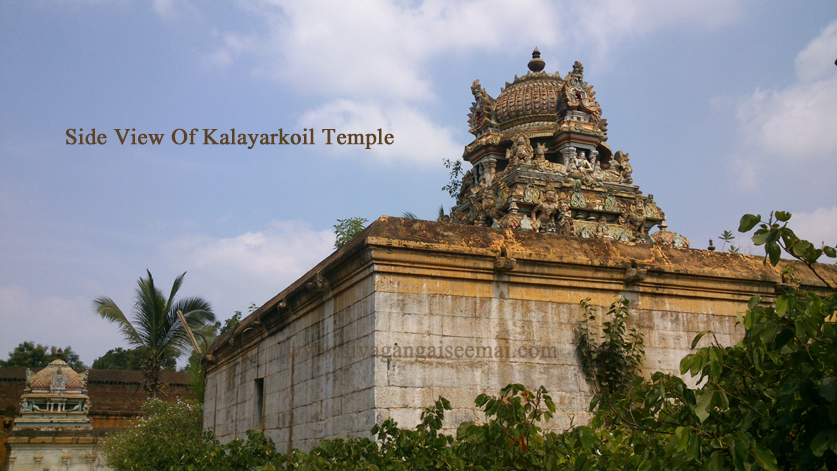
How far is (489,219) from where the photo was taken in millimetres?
23734

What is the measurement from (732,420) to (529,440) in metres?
1.74

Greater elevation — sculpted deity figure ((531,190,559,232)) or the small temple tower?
sculpted deity figure ((531,190,559,232))

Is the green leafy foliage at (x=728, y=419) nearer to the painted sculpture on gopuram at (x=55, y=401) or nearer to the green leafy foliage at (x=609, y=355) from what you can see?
the green leafy foliage at (x=609, y=355)

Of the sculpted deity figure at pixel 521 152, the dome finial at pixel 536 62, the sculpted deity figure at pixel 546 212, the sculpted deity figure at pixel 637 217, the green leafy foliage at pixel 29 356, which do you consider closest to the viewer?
the sculpted deity figure at pixel 546 212

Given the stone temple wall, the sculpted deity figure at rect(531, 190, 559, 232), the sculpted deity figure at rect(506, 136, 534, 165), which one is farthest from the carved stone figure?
the stone temple wall

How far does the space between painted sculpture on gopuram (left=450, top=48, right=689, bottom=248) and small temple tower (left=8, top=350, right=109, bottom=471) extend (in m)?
14.1

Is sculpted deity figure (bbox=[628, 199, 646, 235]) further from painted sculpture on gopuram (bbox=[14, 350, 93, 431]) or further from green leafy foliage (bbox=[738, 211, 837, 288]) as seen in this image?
green leafy foliage (bbox=[738, 211, 837, 288])

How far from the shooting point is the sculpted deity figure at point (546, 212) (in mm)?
22703

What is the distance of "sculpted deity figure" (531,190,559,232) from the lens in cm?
2270

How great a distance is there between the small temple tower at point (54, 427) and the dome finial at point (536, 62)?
19.8m

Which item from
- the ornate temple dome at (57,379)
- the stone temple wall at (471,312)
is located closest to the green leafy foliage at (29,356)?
the ornate temple dome at (57,379)

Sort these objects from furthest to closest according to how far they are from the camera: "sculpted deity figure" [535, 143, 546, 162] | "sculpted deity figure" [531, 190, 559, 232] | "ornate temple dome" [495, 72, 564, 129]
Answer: "ornate temple dome" [495, 72, 564, 129] → "sculpted deity figure" [535, 143, 546, 162] → "sculpted deity figure" [531, 190, 559, 232]

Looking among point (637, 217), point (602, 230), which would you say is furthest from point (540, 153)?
point (637, 217)

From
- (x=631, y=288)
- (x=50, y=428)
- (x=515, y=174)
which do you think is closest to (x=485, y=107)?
(x=515, y=174)
